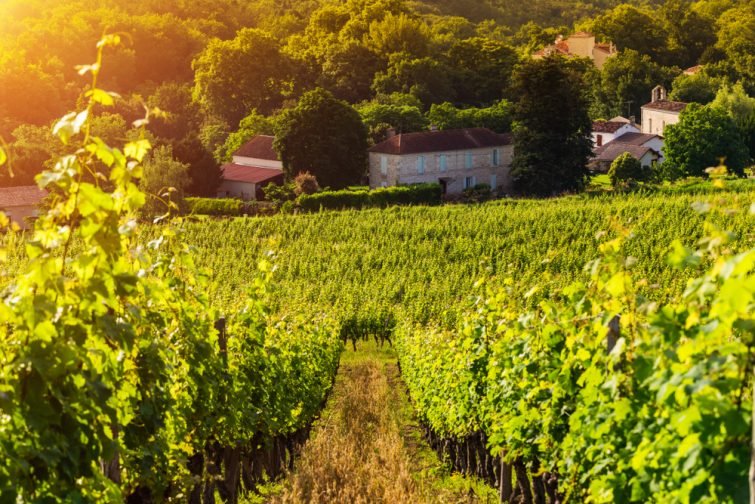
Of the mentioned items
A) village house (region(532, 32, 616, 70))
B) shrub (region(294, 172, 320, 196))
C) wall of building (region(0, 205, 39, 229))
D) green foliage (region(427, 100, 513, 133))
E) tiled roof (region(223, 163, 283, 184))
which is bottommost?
wall of building (region(0, 205, 39, 229))

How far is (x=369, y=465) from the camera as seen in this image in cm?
1080

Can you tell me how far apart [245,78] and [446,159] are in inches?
1112

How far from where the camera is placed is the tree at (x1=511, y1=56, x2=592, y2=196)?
54438 mm

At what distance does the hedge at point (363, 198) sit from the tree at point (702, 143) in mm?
16868

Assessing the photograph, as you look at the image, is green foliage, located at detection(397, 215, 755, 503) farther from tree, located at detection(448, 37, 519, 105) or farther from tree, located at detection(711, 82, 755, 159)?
tree, located at detection(448, 37, 519, 105)

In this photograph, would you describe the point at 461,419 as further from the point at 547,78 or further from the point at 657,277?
Answer: the point at 547,78

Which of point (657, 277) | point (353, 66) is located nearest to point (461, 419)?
point (657, 277)

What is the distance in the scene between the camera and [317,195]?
47.4 metres

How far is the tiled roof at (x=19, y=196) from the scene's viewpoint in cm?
4784

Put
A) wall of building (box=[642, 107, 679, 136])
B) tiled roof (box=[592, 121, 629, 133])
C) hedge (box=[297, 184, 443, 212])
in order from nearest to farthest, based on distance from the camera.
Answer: hedge (box=[297, 184, 443, 212])
tiled roof (box=[592, 121, 629, 133])
wall of building (box=[642, 107, 679, 136])

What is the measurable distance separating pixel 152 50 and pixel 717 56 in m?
59.2

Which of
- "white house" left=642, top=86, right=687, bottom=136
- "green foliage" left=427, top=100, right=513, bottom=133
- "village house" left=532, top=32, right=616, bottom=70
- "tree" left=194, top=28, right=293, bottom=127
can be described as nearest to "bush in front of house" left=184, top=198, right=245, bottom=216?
"green foliage" left=427, top=100, right=513, bottom=133

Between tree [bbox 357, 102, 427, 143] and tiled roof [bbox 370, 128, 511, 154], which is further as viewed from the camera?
tree [bbox 357, 102, 427, 143]

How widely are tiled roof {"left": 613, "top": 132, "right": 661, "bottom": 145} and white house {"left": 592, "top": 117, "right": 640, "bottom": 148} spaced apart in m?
1.80
